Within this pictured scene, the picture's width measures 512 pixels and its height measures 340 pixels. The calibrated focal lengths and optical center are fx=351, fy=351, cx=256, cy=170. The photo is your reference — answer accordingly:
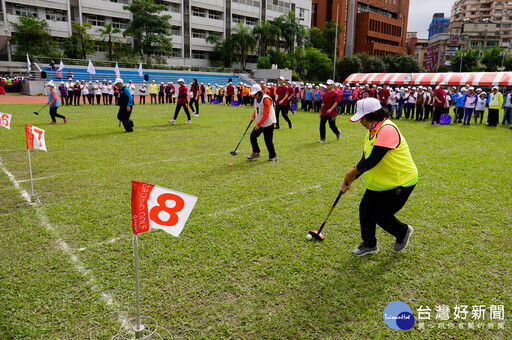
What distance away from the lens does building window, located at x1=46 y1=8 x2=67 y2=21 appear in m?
44.3

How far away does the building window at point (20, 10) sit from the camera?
136 ft

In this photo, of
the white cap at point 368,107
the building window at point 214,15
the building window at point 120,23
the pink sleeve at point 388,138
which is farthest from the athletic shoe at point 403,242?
the building window at point 214,15

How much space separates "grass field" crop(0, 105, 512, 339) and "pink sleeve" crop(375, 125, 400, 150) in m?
1.40

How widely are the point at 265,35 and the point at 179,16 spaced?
Answer: 1397cm

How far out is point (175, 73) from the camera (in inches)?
1794

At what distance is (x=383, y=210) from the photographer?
3838 mm

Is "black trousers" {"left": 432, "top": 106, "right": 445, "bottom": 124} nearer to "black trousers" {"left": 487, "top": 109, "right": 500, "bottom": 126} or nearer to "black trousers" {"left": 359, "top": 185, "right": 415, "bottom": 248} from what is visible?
"black trousers" {"left": 487, "top": 109, "right": 500, "bottom": 126}

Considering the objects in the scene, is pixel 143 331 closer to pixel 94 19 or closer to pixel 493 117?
pixel 493 117

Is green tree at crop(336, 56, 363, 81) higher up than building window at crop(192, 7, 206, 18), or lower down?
lower down

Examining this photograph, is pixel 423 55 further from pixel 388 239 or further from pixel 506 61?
pixel 388 239

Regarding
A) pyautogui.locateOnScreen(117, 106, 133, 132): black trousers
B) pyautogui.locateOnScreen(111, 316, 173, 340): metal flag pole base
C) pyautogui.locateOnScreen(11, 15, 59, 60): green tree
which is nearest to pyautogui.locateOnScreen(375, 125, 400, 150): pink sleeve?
pyautogui.locateOnScreen(111, 316, 173, 340): metal flag pole base

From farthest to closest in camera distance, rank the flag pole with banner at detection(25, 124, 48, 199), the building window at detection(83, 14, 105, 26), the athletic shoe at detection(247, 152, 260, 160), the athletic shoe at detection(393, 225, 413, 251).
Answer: the building window at detection(83, 14, 105, 26)
the athletic shoe at detection(247, 152, 260, 160)
the flag pole with banner at detection(25, 124, 48, 199)
the athletic shoe at detection(393, 225, 413, 251)

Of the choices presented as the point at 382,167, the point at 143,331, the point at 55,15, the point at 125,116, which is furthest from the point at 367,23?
the point at 143,331

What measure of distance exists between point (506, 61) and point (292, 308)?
82.4 meters
